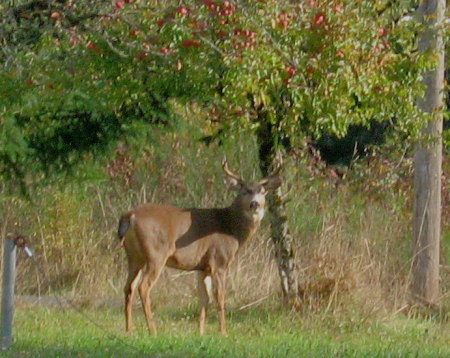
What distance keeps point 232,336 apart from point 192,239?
1371 mm

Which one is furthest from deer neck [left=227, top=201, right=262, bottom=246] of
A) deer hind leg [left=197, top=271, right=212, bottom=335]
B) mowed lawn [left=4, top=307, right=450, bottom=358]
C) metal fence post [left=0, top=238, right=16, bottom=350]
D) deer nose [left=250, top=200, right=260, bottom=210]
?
metal fence post [left=0, top=238, right=16, bottom=350]

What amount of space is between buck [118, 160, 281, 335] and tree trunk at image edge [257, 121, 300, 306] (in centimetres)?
75

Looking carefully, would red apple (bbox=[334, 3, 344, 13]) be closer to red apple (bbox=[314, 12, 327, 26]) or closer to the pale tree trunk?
red apple (bbox=[314, 12, 327, 26])

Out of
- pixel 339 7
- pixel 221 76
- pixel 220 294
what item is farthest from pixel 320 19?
pixel 220 294

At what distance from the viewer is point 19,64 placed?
14.5 meters

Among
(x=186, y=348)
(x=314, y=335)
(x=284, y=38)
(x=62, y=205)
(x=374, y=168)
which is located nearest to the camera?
(x=186, y=348)

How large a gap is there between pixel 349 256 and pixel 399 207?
318 centimetres

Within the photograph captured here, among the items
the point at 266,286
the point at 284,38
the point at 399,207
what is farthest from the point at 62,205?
the point at 284,38

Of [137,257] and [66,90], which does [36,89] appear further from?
[137,257]

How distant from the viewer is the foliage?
40.8 feet

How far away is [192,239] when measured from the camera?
14.1 m

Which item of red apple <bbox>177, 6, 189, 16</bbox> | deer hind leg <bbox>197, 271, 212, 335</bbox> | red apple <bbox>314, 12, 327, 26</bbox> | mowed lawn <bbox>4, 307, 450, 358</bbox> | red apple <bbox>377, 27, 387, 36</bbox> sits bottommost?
mowed lawn <bbox>4, 307, 450, 358</bbox>

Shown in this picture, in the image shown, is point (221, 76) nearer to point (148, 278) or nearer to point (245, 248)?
point (148, 278)

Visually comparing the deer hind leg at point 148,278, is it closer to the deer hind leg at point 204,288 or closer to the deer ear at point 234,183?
the deer hind leg at point 204,288
